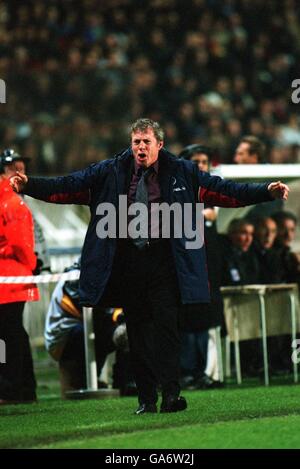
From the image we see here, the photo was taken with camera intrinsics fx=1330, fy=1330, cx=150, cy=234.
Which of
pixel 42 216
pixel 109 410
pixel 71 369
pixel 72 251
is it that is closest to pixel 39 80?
pixel 42 216

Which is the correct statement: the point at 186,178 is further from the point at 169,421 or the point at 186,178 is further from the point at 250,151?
the point at 250,151

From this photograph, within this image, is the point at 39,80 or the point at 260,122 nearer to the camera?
the point at 39,80

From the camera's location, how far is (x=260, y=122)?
71.4ft

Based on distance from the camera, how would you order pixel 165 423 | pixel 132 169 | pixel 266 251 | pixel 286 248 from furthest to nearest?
pixel 286 248
pixel 266 251
pixel 132 169
pixel 165 423

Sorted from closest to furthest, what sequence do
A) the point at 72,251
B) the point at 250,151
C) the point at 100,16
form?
the point at 250,151, the point at 72,251, the point at 100,16

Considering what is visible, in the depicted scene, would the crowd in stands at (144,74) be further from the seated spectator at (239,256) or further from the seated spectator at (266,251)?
the seated spectator at (239,256)

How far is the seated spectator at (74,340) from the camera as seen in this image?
39.0ft

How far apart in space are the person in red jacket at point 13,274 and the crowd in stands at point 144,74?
793 cm

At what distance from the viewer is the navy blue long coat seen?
8742 millimetres

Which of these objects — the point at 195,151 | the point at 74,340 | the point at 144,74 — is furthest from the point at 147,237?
the point at 144,74

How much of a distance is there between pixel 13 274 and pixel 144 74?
1110 centimetres

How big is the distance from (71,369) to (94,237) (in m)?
3.49

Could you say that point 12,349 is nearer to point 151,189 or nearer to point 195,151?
point 151,189

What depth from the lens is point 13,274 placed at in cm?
1069
